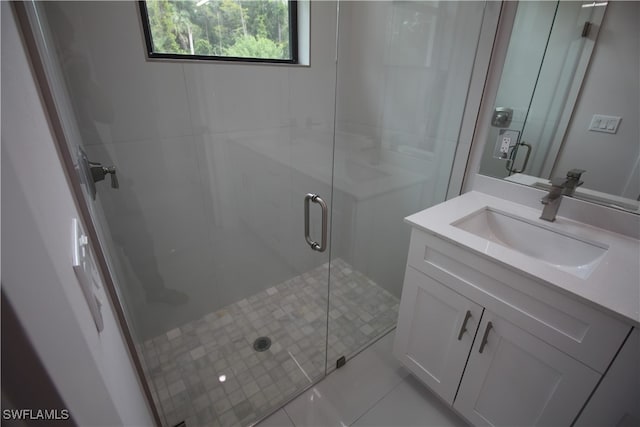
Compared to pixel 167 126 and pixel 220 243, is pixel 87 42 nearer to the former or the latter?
pixel 167 126

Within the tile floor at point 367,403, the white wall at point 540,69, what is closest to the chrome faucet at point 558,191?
the white wall at point 540,69

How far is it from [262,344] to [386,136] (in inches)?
61.2

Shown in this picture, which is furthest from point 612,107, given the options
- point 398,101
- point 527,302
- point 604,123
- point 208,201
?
point 208,201

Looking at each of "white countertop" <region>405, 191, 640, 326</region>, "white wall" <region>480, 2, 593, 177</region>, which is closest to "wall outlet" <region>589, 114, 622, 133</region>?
"white wall" <region>480, 2, 593, 177</region>

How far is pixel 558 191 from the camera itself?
4.32 ft

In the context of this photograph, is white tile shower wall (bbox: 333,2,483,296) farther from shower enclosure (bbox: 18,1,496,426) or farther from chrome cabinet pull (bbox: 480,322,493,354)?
chrome cabinet pull (bbox: 480,322,493,354)

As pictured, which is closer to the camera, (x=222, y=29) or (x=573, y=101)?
(x=573, y=101)

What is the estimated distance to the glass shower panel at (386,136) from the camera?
163 cm

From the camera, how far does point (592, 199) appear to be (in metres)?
1.29

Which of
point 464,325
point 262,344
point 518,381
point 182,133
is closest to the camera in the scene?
point 518,381

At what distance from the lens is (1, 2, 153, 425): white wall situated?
26cm

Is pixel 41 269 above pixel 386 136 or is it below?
above

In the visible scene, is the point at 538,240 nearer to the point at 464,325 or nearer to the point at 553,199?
the point at 553,199

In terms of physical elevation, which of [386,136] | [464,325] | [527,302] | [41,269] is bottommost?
[464,325]
